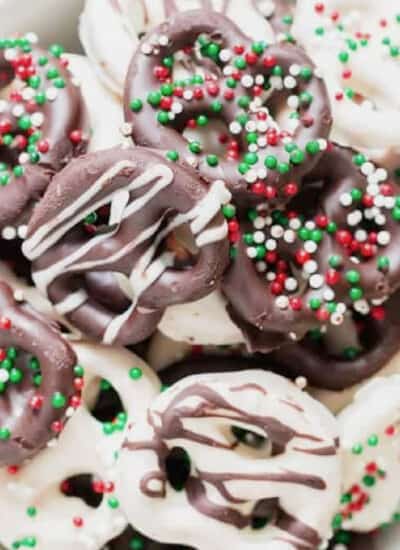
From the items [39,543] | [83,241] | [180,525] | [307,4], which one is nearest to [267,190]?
[83,241]

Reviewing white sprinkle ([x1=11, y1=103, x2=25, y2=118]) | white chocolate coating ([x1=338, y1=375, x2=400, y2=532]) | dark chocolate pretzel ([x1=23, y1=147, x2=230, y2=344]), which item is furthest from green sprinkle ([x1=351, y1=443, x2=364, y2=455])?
white sprinkle ([x1=11, y1=103, x2=25, y2=118])

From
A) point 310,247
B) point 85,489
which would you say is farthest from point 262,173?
point 85,489

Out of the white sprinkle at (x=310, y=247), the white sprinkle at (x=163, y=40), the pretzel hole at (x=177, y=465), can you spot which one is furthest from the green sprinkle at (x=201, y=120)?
the pretzel hole at (x=177, y=465)

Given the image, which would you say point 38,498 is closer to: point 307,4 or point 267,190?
point 267,190

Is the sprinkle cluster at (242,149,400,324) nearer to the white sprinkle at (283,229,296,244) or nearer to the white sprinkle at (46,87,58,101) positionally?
the white sprinkle at (283,229,296,244)

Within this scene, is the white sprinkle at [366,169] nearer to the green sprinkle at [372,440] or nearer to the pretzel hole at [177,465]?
the green sprinkle at [372,440]

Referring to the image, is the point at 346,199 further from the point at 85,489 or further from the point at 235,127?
the point at 85,489
